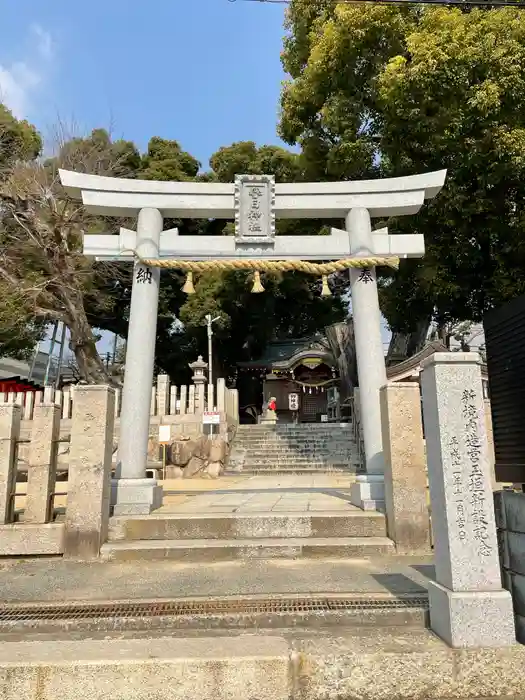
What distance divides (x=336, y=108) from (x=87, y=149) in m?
12.3

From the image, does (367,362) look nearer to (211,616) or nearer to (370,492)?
(370,492)

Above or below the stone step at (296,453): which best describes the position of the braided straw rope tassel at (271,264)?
above

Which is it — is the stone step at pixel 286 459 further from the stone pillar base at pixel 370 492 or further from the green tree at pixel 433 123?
the stone pillar base at pixel 370 492

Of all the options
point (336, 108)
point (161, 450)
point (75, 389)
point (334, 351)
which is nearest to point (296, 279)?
point (334, 351)

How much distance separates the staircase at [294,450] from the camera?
1541 centimetres

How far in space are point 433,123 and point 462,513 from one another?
42.3 feet

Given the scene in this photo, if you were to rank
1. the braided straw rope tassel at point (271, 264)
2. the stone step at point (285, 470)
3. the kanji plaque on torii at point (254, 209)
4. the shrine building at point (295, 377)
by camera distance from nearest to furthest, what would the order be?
the braided straw rope tassel at point (271, 264) → the kanji plaque on torii at point (254, 209) → the stone step at point (285, 470) → the shrine building at point (295, 377)

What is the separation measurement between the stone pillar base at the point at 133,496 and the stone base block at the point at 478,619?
4223mm

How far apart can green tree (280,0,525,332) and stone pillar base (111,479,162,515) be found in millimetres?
11458

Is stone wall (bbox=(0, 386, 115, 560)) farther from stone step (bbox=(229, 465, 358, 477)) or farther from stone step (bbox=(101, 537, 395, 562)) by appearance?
stone step (bbox=(229, 465, 358, 477))

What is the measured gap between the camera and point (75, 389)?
208 inches

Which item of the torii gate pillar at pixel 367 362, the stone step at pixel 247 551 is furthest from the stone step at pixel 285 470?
the stone step at pixel 247 551

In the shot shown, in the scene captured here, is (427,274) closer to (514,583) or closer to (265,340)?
(514,583)

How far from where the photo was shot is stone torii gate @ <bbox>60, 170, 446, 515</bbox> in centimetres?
718
